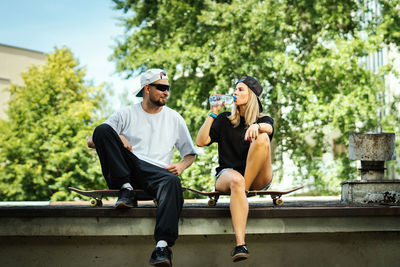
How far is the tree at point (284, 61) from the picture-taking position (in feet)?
44.2

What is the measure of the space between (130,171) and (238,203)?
984 mm

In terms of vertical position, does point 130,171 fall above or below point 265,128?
below

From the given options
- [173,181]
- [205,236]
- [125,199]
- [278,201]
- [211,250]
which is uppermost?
[173,181]

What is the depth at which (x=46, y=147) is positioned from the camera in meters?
17.3

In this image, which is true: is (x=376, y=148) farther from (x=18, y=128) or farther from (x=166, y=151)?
(x=18, y=128)

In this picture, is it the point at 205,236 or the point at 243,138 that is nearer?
the point at 205,236

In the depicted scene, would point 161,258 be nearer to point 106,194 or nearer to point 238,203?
point 238,203

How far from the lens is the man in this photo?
333cm

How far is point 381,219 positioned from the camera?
12.8 ft

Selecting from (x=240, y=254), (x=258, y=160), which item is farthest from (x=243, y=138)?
(x=240, y=254)

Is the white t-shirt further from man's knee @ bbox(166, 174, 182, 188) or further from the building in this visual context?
the building

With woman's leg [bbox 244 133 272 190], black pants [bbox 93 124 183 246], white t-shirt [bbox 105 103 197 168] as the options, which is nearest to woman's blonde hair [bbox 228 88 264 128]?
woman's leg [bbox 244 133 272 190]

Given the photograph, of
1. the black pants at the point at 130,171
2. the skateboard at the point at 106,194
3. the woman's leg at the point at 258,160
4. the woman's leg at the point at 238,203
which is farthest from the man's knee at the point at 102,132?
the woman's leg at the point at 258,160

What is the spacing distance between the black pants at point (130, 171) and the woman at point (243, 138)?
1.65 ft
